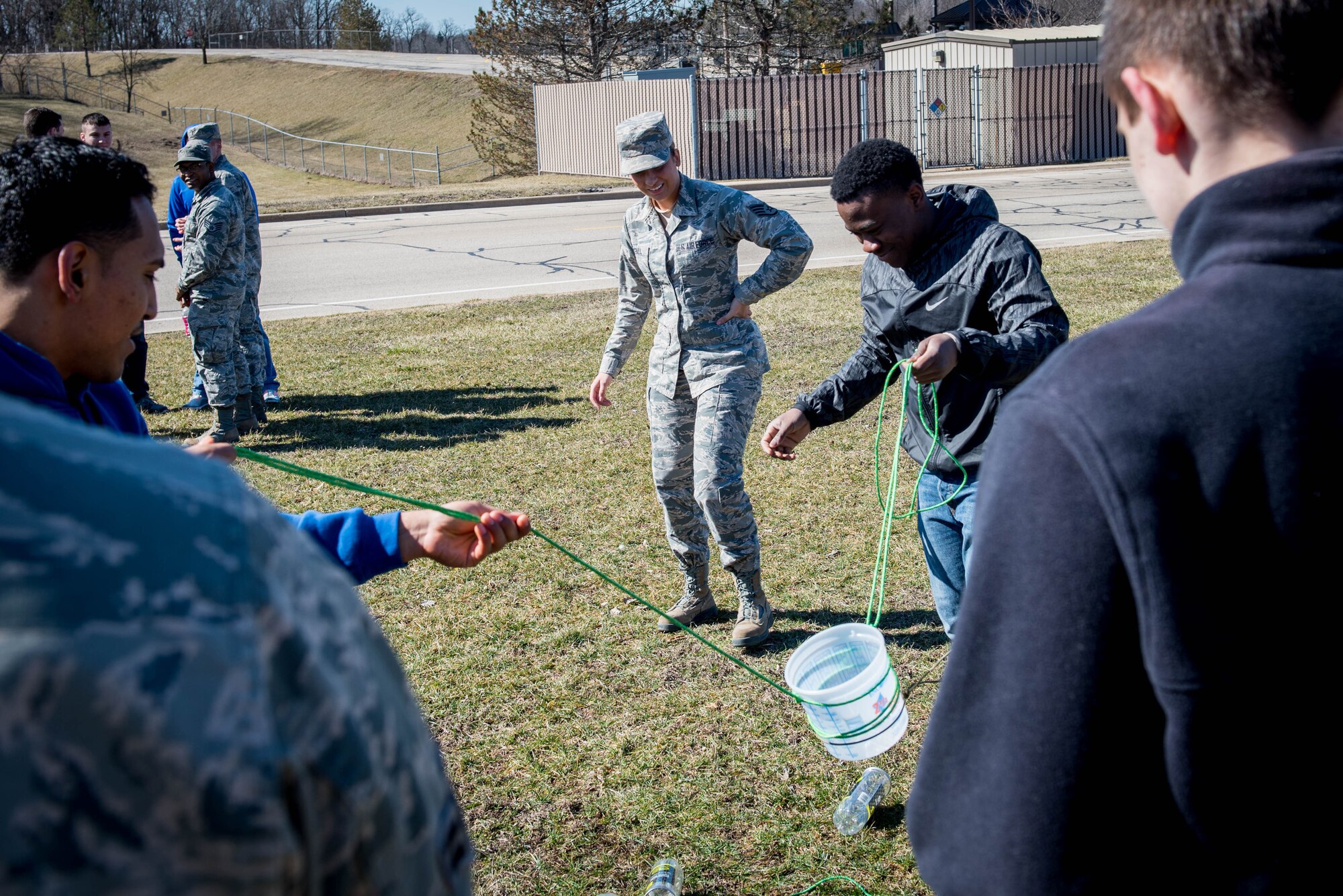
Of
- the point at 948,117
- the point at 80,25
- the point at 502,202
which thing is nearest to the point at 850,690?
the point at 502,202

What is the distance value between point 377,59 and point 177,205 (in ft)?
197

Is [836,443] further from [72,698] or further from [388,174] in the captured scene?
[388,174]

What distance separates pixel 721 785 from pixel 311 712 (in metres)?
3.33

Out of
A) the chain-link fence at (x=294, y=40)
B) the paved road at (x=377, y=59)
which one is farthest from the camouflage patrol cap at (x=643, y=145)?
the chain-link fence at (x=294, y=40)

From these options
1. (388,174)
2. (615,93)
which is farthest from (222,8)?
(615,93)

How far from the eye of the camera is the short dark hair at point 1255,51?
43.1 inches

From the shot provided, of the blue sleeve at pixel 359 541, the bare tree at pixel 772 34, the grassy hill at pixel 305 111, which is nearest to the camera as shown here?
the blue sleeve at pixel 359 541

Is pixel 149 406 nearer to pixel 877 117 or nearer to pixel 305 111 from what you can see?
pixel 877 117

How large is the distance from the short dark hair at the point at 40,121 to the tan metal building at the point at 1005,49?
2677 centimetres

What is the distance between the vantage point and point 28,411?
78cm

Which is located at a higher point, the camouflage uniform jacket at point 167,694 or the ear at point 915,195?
the ear at point 915,195

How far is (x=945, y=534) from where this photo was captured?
384 centimetres

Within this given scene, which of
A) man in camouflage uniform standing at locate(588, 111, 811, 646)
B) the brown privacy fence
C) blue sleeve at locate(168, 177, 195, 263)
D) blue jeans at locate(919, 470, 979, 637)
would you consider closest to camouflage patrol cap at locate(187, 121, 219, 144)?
blue sleeve at locate(168, 177, 195, 263)

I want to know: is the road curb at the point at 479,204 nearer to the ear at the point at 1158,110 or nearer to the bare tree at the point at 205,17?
the ear at the point at 1158,110
